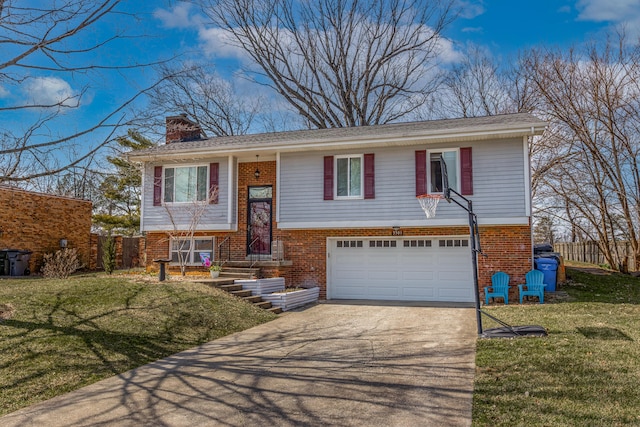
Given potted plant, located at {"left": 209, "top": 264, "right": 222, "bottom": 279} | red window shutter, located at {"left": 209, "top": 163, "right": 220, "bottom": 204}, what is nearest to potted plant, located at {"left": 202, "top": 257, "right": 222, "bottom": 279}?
potted plant, located at {"left": 209, "top": 264, "right": 222, "bottom": 279}

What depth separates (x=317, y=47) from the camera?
25906 millimetres

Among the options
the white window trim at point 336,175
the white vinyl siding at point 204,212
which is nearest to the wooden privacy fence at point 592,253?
the white window trim at point 336,175

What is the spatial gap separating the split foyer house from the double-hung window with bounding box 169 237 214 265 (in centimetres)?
5

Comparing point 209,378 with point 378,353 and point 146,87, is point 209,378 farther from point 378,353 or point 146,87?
point 146,87

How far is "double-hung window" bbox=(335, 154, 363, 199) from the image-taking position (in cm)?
1384

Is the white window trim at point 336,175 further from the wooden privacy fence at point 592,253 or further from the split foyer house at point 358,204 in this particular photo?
the wooden privacy fence at point 592,253

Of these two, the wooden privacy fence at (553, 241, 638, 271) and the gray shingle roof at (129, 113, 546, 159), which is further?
the wooden privacy fence at (553, 241, 638, 271)

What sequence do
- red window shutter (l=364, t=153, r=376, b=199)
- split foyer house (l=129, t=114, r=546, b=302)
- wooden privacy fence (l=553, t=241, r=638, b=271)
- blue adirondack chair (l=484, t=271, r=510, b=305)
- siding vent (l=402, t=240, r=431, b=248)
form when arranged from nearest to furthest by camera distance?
blue adirondack chair (l=484, t=271, r=510, b=305) → split foyer house (l=129, t=114, r=546, b=302) → siding vent (l=402, t=240, r=431, b=248) → red window shutter (l=364, t=153, r=376, b=199) → wooden privacy fence (l=553, t=241, r=638, b=271)

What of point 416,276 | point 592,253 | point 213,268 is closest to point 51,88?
point 213,268

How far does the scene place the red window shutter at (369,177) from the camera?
44.6 ft

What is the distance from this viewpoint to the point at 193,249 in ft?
49.9

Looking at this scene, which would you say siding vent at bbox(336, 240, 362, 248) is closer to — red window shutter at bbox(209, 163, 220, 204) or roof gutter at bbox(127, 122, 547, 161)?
roof gutter at bbox(127, 122, 547, 161)

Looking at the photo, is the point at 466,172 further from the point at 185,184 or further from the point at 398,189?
the point at 185,184

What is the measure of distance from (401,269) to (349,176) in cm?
314
